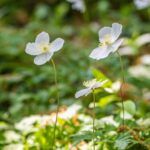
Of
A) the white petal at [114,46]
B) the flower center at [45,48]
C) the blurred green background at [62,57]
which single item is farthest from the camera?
the blurred green background at [62,57]

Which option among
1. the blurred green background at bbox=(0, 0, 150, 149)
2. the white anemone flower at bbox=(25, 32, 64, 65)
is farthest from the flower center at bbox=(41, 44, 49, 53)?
the blurred green background at bbox=(0, 0, 150, 149)

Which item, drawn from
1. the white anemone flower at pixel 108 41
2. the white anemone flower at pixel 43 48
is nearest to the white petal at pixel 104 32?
the white anemone flower at pixel 108 41

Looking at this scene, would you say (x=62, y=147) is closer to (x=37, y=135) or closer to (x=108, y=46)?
(x=37, y=135)

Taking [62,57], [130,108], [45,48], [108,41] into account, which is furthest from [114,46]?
[62,57]

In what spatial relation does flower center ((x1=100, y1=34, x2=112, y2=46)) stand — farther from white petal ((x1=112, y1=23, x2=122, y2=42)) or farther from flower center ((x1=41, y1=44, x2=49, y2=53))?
flower center ((x1=41, y1=44, x2=49, y2=53))

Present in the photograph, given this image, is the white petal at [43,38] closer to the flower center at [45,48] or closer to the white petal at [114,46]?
the flower center at [45,48]

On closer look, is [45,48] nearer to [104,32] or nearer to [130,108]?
[104,32]
